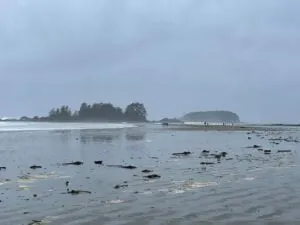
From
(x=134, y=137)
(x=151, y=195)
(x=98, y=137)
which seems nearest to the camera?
(x=151, y=195)

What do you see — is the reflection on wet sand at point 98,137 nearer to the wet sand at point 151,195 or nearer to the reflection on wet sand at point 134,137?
the reflection on wet sand at point 134,137

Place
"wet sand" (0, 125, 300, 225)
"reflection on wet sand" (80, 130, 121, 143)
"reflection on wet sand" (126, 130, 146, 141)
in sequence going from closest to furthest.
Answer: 1. "wet sand" (0, 125, 300, 225)
2. "reflection on wet sand" (80, 130, 121, 143)
3. "reflection on wet sand" (126, 130, 146, 141)

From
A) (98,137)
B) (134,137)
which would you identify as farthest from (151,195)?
(134,137)

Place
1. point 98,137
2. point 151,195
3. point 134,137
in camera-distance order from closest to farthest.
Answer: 1. point 151,195
2. point 98,137
3. point 134,137

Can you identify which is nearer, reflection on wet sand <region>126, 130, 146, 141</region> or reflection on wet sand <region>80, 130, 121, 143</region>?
reflection on wet sand <region>80, 130, 121, 143</region>

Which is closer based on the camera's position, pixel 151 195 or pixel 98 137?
pixel 151 195

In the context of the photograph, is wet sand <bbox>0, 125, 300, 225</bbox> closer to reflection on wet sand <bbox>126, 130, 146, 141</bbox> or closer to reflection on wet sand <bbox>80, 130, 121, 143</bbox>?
reflection on wet sand <bbox>80, 130, 121, 143</bbox>

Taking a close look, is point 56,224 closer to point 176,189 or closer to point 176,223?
point 176,223

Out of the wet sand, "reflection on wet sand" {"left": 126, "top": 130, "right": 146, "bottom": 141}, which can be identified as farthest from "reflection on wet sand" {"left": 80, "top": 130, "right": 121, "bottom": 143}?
the wet sand

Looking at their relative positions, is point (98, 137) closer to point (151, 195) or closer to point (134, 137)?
point (134, 137)

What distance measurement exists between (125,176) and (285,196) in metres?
8.81

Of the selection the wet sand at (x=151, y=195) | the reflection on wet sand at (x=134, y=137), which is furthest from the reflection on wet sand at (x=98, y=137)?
the wet sand at (x=151, y=195)

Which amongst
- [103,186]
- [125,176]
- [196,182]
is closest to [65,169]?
[125,176]

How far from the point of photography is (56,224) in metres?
12.8
